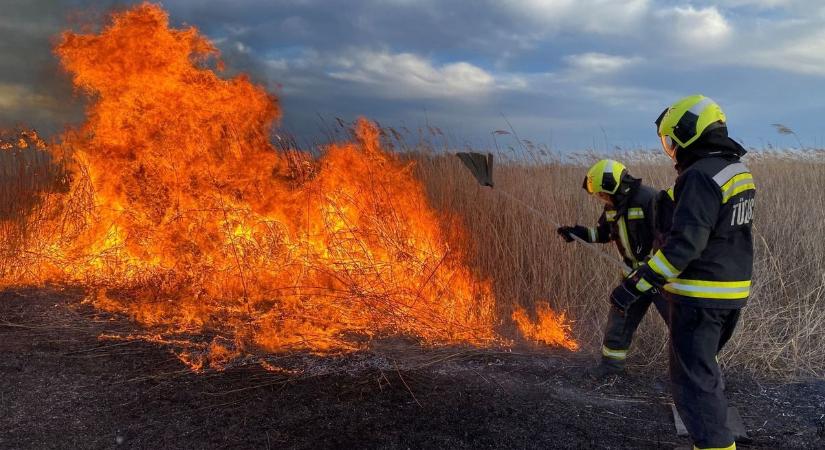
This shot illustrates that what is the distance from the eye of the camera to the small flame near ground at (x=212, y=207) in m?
6.77

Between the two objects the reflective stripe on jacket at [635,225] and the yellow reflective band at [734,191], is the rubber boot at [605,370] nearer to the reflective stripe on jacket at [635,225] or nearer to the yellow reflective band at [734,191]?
the reflective stripe on jacket at [635,225]

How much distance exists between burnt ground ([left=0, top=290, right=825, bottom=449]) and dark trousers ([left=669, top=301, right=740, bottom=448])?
0.83m

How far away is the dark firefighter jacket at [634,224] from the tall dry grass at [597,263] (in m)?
1.18

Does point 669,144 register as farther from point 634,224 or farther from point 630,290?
point 634,224

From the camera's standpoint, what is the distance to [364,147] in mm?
7285

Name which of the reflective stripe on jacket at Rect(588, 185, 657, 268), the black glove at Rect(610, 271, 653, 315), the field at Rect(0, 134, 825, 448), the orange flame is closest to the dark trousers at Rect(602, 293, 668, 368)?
the field at Rect(0, 134, 825, 448)

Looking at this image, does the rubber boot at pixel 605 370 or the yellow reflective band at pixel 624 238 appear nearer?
the yellow reflective band at pixel 624 238

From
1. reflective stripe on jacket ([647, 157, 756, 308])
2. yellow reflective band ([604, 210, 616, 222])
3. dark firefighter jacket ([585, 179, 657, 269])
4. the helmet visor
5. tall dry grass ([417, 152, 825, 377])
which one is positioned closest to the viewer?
reflective stripe on jacket ([647, 157, 756, 308])

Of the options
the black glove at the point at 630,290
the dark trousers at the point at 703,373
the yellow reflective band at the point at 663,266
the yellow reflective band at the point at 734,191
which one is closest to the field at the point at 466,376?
the dark trousers at the point at 703,373

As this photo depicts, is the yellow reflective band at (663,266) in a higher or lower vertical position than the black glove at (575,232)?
higher

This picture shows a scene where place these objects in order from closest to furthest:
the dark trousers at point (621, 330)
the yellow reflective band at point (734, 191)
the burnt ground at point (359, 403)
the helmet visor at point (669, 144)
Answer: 1. the yellow reflective band at point (734, 191)
2. the helmet visor at point (669, 144)
3. the burnt ground at point (359, 403)
4. the dark trousers at point (621, 330)

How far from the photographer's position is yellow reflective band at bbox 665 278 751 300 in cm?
287

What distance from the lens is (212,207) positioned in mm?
7199

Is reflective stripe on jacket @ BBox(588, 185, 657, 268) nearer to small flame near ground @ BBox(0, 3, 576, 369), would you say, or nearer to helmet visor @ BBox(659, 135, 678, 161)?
helmet visor @ BBox(659, 135, 678, 161)
